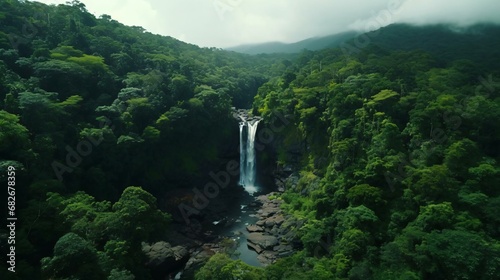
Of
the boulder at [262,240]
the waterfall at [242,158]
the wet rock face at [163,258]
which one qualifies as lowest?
the boulder at [262,240]

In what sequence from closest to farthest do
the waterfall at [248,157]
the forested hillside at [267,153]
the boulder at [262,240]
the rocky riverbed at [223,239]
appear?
the forested hillside at [267,153] < the rocky riverbed at [223,239] < the boulder at [262,240] < the waterfall at [248,157]

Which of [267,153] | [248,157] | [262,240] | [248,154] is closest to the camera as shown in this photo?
[262,240]

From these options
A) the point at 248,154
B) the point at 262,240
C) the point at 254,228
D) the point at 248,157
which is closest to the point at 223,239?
the point at 254,228

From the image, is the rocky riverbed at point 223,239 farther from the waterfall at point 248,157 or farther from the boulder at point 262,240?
the waterfall at point 248,157

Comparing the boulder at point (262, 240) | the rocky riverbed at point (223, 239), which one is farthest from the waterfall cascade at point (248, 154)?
the boulder at point (262, 240)

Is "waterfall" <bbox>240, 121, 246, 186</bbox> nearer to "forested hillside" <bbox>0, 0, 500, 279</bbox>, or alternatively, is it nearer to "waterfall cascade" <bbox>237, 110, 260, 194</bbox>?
"waterfall cascade" <bbox>237, 110, 260, 194</bbox>

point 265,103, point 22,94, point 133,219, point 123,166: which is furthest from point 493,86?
point 22,94

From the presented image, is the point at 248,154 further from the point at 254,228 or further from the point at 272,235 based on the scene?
the point at 272,235
